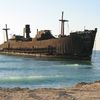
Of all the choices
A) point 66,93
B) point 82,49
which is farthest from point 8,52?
point 66,93

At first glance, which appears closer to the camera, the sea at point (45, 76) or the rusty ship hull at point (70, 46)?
the sea at point (45, 76)

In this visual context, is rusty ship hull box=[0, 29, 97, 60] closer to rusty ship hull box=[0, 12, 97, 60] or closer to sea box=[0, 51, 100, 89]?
rusty ship hull box=[0, 12, 97, 60]

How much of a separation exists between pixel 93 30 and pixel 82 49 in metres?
4.32

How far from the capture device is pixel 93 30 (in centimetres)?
7006

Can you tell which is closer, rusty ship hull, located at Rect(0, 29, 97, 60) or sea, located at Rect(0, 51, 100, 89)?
sea, located at Rect(0, 51, 100, 89)

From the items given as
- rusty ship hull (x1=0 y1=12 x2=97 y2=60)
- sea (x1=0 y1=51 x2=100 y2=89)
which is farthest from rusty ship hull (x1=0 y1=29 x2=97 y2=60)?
sea (x1=0 y1=51 x2=100 y2=89)

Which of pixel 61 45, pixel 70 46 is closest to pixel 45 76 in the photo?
pixel 70 46

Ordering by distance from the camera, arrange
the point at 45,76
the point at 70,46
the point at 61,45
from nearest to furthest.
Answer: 1. the point at 45,76
2. the point at 70,46
3. the point at 61,45

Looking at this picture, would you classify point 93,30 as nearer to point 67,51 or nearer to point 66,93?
point 67,51

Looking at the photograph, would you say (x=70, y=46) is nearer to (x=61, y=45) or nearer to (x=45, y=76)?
(x=61, y=45)

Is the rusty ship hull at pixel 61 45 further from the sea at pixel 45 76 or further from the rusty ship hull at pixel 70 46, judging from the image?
the sea at pixel 45 76

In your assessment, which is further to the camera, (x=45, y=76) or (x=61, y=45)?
(x=61, y=45)

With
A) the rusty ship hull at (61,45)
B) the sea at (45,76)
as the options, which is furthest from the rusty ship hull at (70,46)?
the sea at (45,76)

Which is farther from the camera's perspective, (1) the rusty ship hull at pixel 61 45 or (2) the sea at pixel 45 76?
(1) the rusty ship hull at pixel 61 45
